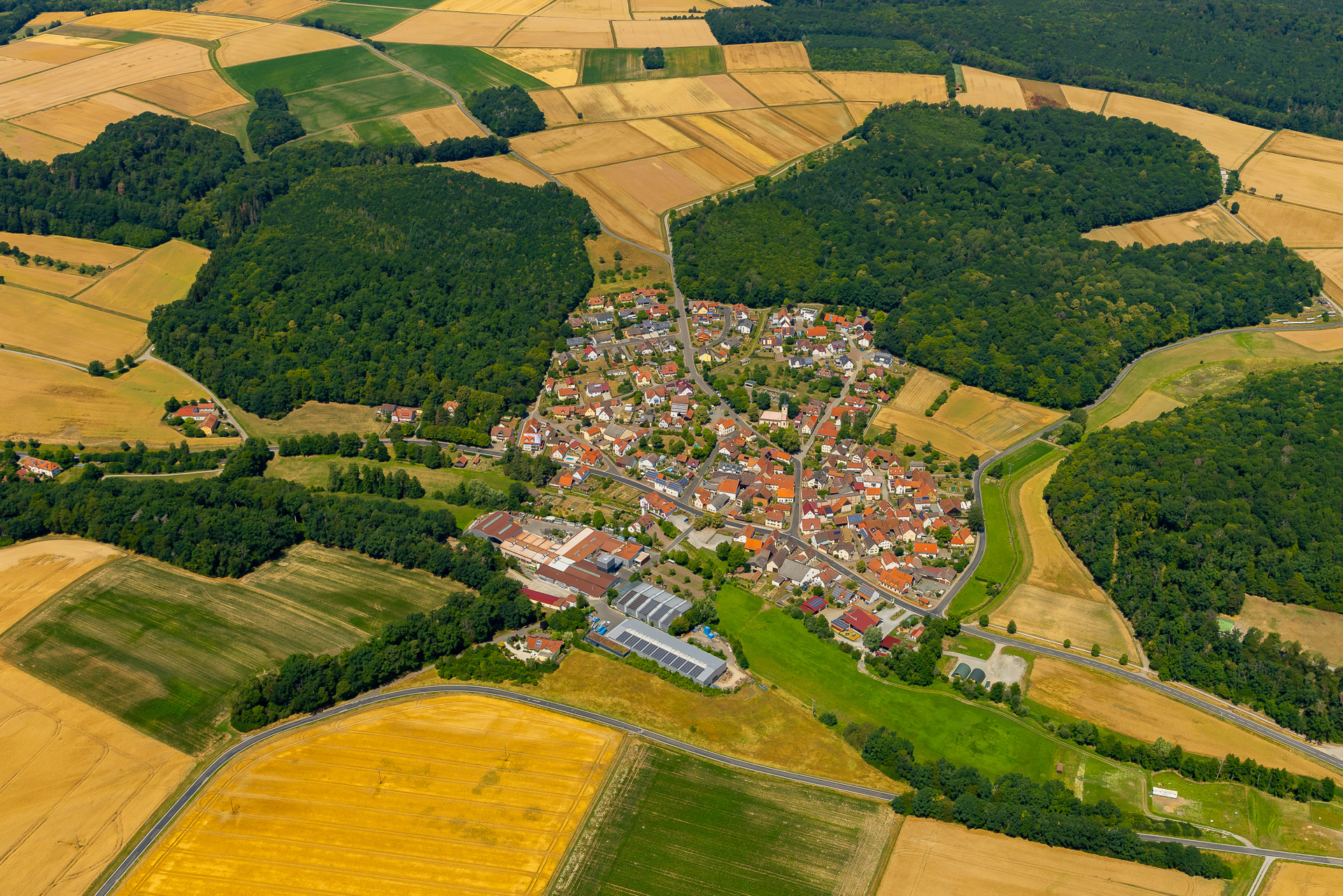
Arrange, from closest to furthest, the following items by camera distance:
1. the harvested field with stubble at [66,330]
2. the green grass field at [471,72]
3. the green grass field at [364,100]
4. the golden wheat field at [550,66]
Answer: the harvested field with stubble at [66,330]
the green grass field at [364,100]
the green grass field at [471,72]
the golden wheat field at [550,66]

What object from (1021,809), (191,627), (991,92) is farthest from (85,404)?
(991,92)

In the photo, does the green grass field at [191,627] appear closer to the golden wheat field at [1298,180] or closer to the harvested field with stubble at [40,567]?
the harvested field with stubble at [40,567]

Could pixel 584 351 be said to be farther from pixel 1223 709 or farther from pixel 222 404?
pixel 1223 709

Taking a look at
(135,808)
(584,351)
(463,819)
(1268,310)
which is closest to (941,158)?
(1268,310)

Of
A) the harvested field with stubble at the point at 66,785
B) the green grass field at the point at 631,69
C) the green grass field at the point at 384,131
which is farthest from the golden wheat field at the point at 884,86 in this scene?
the harvested field with stubble at the point at 66,785

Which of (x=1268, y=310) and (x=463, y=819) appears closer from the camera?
(x=463, y=819)

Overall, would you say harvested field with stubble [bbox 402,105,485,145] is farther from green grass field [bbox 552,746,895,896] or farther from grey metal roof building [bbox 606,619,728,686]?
green grass field [bbox 552,746,895,896]
